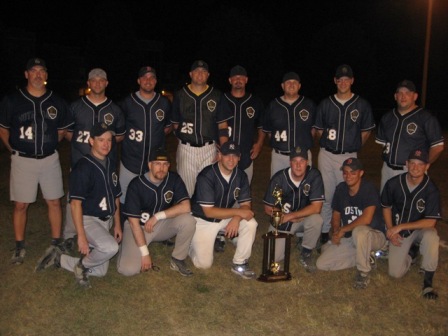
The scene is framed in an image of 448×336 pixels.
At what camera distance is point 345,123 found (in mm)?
6766

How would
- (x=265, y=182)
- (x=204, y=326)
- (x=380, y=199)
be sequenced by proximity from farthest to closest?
(x=265, y=182), (x=380, y=199), (x=204, y=326)

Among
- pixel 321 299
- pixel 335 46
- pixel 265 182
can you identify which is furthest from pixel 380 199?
pixel 335 46

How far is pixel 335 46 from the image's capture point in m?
36.3

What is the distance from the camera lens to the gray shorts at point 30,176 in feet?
19.3

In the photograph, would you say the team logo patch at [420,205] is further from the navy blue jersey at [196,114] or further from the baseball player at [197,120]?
the navy blue jersey at [196,114]

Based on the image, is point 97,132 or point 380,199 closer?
point 97,132

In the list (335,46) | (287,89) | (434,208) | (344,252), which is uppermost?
(335,46)

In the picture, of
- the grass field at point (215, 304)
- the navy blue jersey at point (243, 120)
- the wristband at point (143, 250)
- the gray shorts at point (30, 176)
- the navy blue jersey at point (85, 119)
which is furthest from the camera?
the navy blue jersey at point (243, 120)

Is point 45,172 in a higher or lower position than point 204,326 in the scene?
higher

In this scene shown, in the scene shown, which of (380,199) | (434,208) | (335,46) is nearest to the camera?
(434,208)

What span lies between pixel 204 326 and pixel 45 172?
2664mm

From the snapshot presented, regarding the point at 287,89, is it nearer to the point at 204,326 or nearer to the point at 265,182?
the point at 204,326

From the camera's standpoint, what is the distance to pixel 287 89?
6934 mm

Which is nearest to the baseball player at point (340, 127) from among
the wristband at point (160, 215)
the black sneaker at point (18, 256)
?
the wristband at point (160, 215)
